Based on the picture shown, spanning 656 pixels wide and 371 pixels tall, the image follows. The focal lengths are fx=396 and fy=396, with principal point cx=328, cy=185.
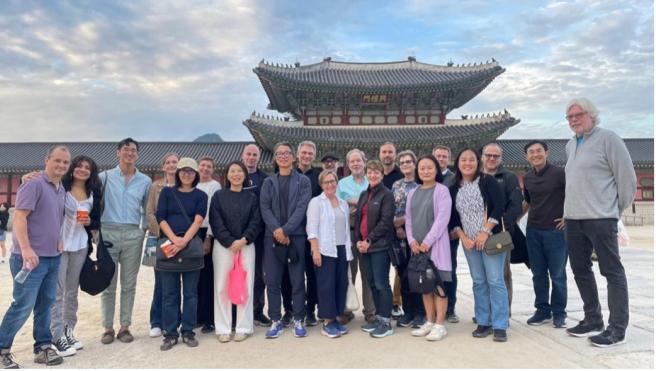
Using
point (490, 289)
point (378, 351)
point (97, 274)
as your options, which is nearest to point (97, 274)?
point (97, 274)

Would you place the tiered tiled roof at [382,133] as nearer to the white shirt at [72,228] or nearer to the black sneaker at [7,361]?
the white shirt at [72,228]

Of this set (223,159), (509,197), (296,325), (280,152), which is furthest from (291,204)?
(223,159)

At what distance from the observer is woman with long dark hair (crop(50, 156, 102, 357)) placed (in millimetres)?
3992

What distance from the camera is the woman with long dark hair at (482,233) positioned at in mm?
4218

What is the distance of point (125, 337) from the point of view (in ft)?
14.2

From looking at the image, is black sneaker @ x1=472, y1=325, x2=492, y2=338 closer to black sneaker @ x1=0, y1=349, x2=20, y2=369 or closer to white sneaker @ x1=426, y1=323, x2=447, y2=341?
Result: white sneaker @ x1=426, y1=323, x2=447, y2=341

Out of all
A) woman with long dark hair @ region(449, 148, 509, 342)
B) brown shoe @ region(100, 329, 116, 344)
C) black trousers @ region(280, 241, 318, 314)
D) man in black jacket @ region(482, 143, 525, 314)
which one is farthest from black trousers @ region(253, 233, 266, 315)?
man in black jacket @ region(482, 143, 525, 314)

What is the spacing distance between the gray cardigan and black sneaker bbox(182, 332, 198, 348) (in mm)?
4178

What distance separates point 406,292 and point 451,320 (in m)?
0.72

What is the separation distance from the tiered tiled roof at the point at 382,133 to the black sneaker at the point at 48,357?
1446 centimetres

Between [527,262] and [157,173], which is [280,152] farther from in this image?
[157,173]

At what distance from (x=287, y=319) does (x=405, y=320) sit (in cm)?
145

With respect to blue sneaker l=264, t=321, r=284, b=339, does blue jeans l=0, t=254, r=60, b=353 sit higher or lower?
higher

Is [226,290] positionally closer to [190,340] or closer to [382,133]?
[190,340]
